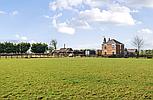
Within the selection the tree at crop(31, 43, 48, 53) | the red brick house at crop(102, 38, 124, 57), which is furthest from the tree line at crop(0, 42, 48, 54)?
the red brick house at crop(102, 38, 124, 57)

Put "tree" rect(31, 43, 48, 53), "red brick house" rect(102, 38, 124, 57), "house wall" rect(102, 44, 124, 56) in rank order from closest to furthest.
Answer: "tree" rect(31, 43, 48, 53), "house wall" rect(102, 44, 124, 56), "red brick house" rect(102, 38, 124, 57)

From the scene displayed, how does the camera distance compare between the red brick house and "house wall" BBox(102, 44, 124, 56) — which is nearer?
"house wall" BBox(102, 44, 124, 56)

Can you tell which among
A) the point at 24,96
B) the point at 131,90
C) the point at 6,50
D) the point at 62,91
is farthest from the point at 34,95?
the point at 6,50

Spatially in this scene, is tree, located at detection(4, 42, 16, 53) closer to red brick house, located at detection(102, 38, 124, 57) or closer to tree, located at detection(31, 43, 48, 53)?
tree, located at detection(31, 43, 48, 53)

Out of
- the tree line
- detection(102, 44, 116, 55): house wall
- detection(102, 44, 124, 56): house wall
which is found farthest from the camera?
detection(102, 44, 116, 55): house wall

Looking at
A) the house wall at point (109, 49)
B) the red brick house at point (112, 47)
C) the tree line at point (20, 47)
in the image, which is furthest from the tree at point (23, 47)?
the house wall at point (109, 49)

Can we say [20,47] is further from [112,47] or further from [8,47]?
[112,47]

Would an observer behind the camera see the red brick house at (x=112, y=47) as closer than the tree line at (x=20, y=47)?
No

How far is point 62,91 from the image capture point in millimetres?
14414

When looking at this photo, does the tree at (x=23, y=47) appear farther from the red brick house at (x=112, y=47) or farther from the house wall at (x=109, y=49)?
the house wall at (x=109, y=49)

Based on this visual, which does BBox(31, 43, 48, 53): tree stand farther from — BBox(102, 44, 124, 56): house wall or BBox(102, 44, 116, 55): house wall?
BBox(102, 44, 116, 55): house wall

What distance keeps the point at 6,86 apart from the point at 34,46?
118 meters

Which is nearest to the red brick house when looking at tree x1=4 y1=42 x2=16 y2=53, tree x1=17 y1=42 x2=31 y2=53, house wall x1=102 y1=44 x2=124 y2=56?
house wall x1=102 y1=44 x2=124 y2=56

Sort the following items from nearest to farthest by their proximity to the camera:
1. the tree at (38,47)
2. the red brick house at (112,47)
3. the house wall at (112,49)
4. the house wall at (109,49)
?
the tree at (38,47)
the house wall at (112,49)
the red brick house at (112,47)
the house wall at (109,49)
